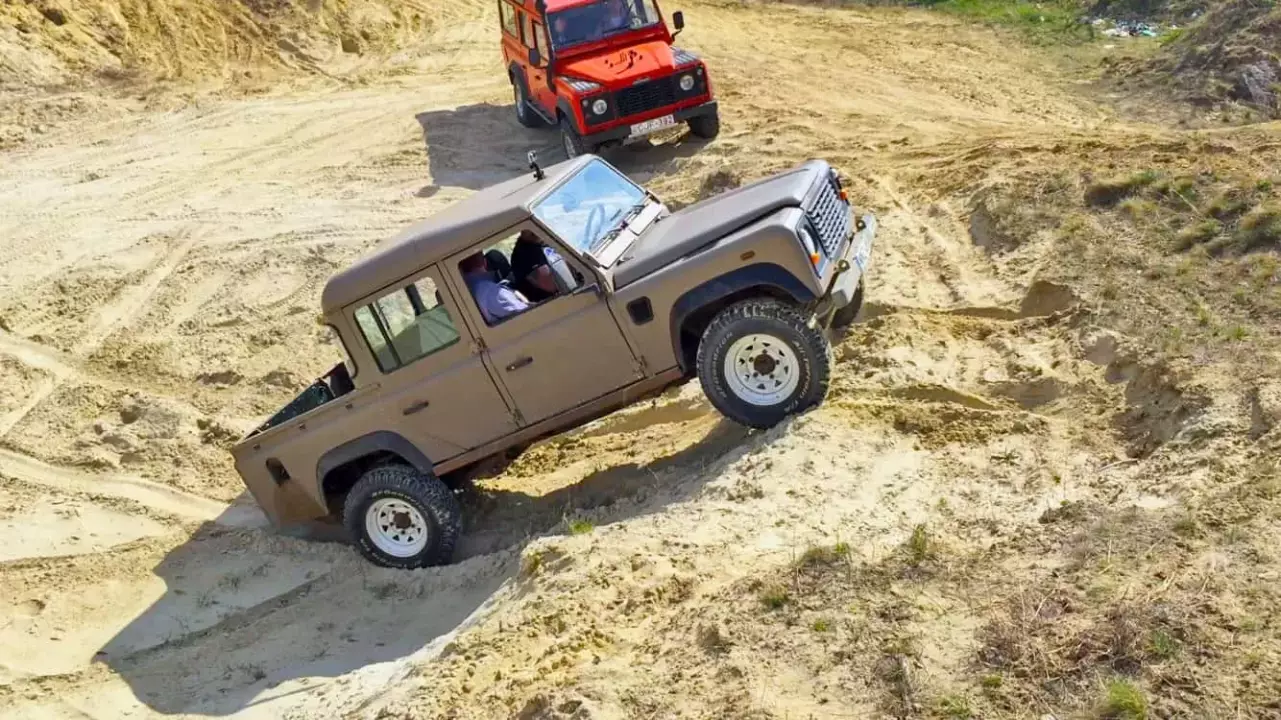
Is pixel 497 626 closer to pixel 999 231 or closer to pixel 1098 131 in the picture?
pixel 999 231

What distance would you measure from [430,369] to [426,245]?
30.1 inches

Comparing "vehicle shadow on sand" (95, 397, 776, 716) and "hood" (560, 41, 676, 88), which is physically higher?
"hood" (560, 41, 676, 88)

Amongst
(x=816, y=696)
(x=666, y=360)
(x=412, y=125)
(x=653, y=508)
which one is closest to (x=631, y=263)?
(x=666, y=360)

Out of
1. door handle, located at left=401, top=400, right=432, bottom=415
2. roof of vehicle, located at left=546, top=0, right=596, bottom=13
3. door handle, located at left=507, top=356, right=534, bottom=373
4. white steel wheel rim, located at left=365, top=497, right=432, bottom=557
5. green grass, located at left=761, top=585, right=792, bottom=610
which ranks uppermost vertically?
roof of vehicle, located at left=546, top=0, right=596, bottom=13

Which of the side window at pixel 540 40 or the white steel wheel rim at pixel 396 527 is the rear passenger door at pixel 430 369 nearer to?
the white steel wheel rim at pixel 396 527

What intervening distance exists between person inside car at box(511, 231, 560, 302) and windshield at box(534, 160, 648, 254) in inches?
7.4

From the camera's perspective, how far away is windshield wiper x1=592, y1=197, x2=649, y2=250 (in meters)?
7.78

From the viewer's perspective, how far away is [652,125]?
14812mm

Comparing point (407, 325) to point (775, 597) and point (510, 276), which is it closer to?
point (510, 276)

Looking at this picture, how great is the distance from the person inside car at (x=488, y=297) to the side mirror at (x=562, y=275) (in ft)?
0.75

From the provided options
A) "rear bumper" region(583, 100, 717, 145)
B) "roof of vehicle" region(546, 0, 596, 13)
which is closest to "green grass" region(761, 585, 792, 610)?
"rear bumper" region(583, 100, 717, 145)

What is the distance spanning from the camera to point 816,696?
4.91 meters

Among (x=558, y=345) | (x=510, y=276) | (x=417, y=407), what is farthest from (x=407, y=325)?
(x=558, y=345)

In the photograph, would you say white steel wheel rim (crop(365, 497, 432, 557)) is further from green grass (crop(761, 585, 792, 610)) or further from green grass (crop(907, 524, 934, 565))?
green grass (crop(907, 524, 934, 565))
